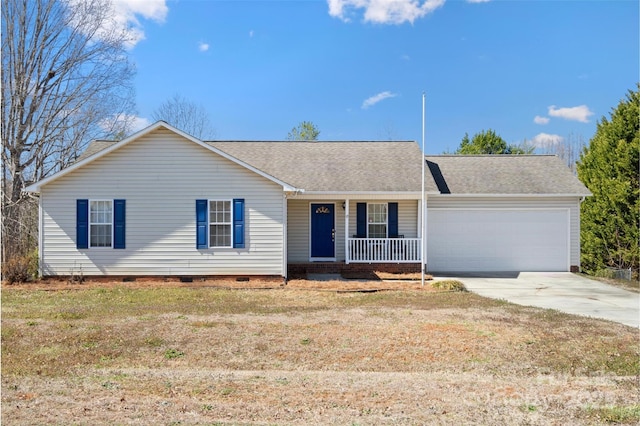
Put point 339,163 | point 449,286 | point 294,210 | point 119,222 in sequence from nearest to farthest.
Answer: point 449,286 < point 119,222 < point 294,210 < point 339,163

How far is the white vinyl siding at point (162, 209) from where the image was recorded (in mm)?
13906

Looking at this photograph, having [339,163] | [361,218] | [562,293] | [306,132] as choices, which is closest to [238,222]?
[361,218]

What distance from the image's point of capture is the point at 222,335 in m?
8.01

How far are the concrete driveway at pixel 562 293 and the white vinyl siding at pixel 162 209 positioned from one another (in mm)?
6523

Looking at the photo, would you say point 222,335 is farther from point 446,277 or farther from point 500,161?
point 500,161

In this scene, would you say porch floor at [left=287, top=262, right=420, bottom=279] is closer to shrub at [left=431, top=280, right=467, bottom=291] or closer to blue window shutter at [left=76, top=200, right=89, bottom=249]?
shrub at [left=431, top=280, right=467, bottom=291]

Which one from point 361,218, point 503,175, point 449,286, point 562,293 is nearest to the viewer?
point 562,293

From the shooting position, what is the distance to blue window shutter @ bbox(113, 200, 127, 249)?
45.8 ft

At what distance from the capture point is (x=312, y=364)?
6512mm

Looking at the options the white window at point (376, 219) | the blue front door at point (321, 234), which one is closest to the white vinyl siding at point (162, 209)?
the blue front door at point (321, 234)

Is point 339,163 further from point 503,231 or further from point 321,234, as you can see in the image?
point 503,231

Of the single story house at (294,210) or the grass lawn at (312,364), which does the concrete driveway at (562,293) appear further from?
the single story house at (294,210)

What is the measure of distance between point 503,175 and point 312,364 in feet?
49.0

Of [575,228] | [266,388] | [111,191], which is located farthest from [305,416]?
[575,228]
